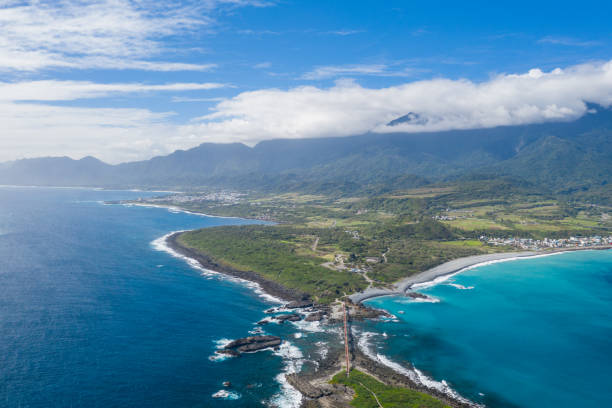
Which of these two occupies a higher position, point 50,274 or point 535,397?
point 50,274

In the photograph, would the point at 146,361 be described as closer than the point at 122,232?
Yes

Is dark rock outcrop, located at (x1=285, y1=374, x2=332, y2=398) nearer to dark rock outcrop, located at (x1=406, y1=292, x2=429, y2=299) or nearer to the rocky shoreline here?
the rocky shoreline

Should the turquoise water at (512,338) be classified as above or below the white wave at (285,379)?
below


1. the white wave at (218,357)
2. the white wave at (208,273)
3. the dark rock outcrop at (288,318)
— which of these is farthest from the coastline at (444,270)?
the white wave at (218,357)

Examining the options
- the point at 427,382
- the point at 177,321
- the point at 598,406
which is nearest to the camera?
the point at 598,406

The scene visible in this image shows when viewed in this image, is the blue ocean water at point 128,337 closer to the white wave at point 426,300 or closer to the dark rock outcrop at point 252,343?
the dark rock outcrop at point 252,343

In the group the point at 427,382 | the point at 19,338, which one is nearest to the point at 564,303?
the point at 427,382

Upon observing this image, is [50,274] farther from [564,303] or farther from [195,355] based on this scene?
[564,303]

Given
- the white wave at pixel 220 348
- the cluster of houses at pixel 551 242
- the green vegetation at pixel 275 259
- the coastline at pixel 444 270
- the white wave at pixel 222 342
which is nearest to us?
the white wave at pixel 220 348
